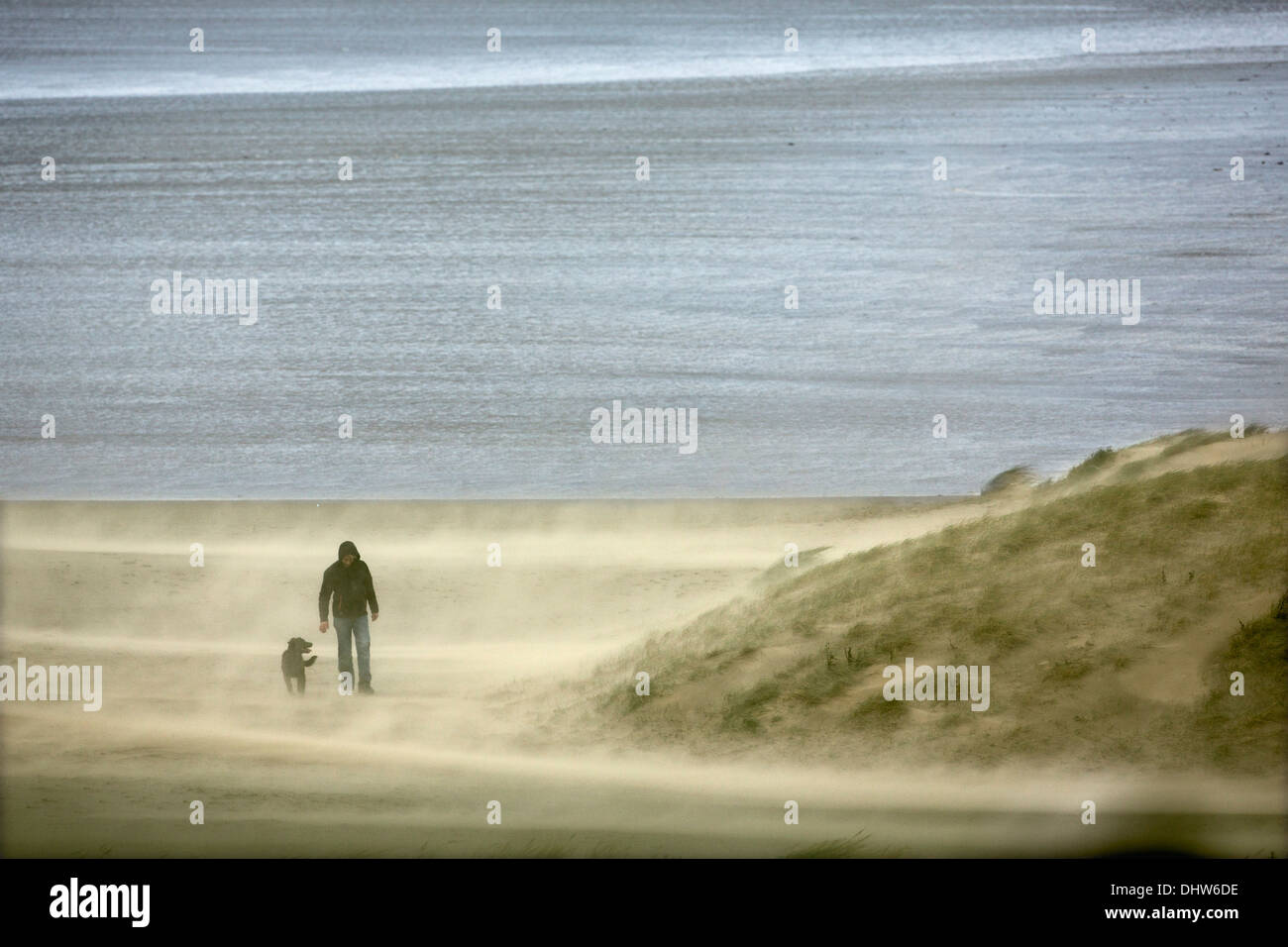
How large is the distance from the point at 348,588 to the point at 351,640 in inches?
32.7

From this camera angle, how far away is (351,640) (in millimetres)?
15078

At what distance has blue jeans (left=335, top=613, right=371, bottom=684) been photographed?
582 inches

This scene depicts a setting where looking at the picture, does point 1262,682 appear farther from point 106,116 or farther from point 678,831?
point 106,116

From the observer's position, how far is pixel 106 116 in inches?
2746

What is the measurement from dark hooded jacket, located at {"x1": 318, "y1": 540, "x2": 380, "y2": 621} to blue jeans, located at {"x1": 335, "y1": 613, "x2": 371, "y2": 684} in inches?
5.0

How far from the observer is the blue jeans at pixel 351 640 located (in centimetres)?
1479

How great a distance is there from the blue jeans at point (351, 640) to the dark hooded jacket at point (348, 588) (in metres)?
0.13
